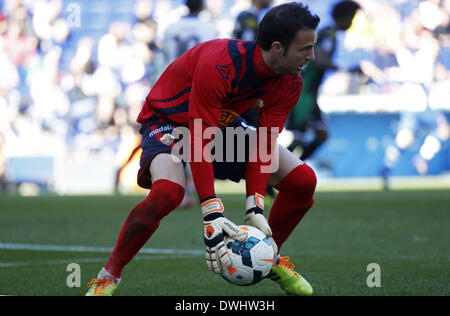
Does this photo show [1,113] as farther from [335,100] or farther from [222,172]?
[222,172]

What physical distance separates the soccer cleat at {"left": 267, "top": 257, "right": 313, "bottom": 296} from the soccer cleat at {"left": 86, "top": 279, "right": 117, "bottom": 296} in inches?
32.9

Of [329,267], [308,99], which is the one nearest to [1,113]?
[308,99]

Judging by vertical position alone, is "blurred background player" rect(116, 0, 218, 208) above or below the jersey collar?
above

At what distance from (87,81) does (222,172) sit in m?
18.2

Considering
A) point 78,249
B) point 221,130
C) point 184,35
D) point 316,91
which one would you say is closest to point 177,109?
point 221,130

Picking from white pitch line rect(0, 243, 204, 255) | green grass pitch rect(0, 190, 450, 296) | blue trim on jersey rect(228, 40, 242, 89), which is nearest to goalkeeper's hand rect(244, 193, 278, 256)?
green grass pitch rect(0, 190, 450, 296)

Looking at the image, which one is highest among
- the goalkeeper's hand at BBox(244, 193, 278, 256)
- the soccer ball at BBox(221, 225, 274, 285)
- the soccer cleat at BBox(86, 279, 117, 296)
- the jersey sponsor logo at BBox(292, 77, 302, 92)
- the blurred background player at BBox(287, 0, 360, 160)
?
the blurred background player at BBox(287, 0, 360, 160)

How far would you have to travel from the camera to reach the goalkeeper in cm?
348

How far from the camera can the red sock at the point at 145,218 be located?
12.0ft

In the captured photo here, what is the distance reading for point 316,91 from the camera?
10555mm

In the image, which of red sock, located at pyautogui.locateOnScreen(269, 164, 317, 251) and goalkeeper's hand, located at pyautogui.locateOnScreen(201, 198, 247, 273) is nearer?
goalkeeper's hand, located at pyautogui.locateOnScreen(201, 198, 247, 273)

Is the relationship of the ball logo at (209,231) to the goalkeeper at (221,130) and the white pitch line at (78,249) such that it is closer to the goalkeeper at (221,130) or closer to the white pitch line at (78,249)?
the goalkeeper at (221,130)

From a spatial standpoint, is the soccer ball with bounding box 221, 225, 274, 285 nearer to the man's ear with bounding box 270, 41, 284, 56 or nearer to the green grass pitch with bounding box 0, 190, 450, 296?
the green grass pitch with bounding box 0, 190, 450, 296

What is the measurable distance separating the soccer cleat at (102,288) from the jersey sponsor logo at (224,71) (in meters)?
1.13
